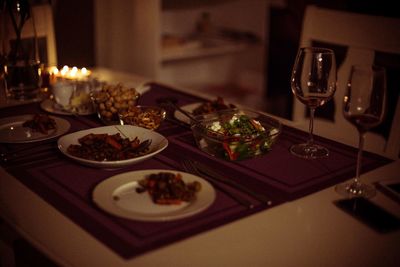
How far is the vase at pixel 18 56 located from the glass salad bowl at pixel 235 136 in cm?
63

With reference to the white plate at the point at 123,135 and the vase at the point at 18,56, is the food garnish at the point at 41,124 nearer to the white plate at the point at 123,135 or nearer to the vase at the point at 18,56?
the white plate at the point at 123,135

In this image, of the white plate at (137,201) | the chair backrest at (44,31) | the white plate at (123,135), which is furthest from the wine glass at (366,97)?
the chair backrest at (44,31)

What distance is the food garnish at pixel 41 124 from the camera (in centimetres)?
135

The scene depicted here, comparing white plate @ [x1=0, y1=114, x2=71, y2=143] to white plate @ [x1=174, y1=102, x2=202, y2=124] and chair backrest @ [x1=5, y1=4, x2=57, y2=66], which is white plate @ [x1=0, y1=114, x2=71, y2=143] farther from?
chair backrest @ [x1=5, y1=4, x2=57, y2=66]

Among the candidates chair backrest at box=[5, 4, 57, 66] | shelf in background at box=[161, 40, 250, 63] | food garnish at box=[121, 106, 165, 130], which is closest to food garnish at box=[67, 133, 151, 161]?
food garnish at box=[121, 106, 165, 130]

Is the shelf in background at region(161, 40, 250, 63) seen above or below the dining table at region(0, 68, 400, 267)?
above

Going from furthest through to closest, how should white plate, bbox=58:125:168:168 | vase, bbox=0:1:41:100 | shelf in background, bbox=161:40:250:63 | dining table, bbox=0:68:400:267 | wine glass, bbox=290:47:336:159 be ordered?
shelf in background, bbox=161:40:250:63, vase, bbox=0:1:41:100, wine glass, bbox=290:47:336:159, white plate, bbox=58:125:168:168, dining table, bbox=0:68:400:267

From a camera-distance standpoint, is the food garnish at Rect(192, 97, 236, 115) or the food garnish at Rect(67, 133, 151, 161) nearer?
the food garnish at Rect(67, 133, 151, 161)

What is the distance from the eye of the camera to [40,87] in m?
1.69

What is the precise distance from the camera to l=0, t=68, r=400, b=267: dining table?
856mm

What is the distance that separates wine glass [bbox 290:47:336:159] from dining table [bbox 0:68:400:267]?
0.13m

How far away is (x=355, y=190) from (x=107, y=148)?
54 cm

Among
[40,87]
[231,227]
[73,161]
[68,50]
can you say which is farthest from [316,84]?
[68,50]

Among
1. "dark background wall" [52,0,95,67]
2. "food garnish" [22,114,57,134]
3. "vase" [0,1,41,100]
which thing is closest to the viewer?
"food garnish" [22,114,57,134]
